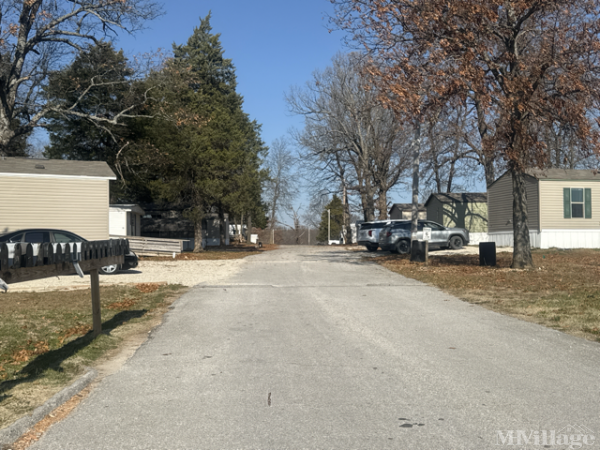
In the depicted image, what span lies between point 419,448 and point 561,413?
152 centimetres

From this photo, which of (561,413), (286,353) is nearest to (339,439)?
(561,413)

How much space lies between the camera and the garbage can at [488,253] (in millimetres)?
20297

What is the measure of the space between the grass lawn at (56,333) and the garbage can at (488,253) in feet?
37.0

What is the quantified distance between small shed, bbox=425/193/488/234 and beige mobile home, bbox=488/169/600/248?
11.7m

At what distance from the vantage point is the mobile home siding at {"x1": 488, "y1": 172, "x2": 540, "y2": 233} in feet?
106

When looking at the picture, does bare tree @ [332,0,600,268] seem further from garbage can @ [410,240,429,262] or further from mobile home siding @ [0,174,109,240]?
mobile home siding @ [0,174,109,240]

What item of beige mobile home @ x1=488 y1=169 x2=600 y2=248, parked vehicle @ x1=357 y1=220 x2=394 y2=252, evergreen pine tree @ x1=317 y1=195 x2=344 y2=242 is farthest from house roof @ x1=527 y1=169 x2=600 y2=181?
evergreen pine tree @ x1=317 y1=195 x2=344 y2=242

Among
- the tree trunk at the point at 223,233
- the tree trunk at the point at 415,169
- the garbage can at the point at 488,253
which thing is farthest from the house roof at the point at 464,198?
the garbage can at the point at 488,253

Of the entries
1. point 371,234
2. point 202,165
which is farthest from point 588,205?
point 202,165

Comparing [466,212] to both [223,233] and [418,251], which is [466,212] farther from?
[418,251]

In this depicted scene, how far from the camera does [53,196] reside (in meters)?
25.2

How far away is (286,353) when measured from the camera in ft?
23.5

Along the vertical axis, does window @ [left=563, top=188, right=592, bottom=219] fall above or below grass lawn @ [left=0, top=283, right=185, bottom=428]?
above

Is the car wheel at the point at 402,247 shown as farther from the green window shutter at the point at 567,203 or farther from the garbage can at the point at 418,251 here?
the green window shutter at the point at 567,203
